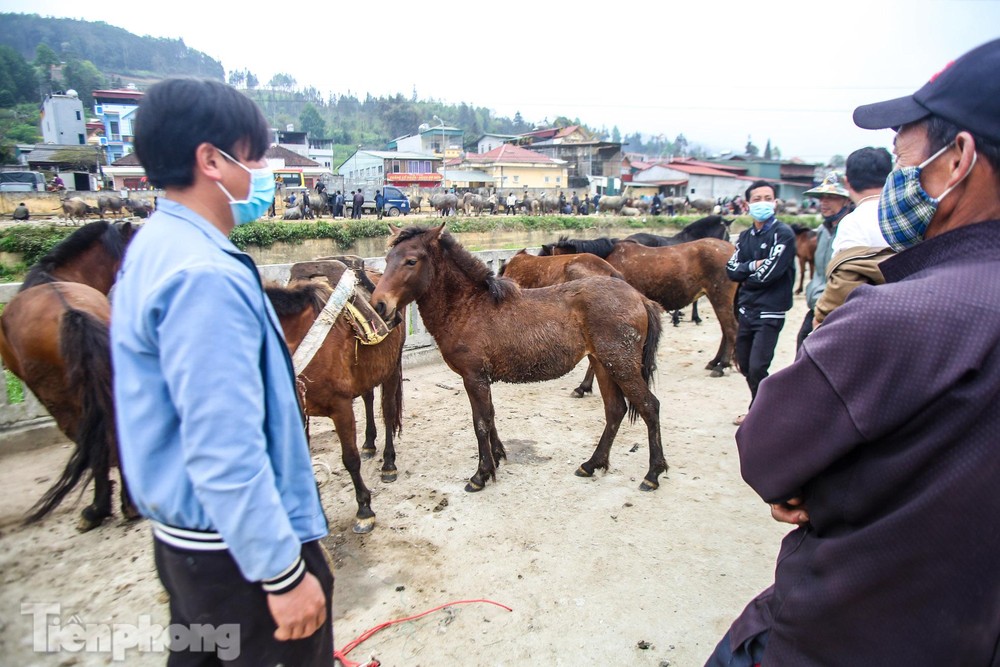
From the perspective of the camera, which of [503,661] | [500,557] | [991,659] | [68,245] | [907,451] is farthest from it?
[68,245]

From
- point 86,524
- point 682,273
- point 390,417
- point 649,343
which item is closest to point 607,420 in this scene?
point 649,343

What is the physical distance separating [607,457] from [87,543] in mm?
3892

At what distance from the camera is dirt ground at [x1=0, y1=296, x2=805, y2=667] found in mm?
2803

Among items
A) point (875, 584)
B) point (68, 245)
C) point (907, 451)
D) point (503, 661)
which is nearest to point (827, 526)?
point (875, 584)

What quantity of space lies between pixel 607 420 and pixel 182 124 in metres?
4.08

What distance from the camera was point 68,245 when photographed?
4.28 m

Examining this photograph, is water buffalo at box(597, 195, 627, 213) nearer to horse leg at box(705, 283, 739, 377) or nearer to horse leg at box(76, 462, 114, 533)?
horse leg at box(705, 283, 739, 377)

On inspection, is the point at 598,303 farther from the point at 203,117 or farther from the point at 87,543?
the point at 87,543

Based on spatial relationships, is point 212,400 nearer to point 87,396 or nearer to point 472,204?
point 87,396

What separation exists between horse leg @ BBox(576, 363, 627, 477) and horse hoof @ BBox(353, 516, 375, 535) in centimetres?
179

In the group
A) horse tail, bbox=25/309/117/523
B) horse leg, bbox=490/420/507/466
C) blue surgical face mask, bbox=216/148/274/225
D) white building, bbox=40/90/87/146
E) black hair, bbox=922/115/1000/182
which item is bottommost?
horse leg, bbox=490/420/507/466

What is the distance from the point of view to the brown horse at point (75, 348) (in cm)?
280

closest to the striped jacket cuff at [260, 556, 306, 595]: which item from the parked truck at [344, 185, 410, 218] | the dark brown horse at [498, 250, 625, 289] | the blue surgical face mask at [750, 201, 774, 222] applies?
the blue surgical face mask at [750, 201, 774, 222]

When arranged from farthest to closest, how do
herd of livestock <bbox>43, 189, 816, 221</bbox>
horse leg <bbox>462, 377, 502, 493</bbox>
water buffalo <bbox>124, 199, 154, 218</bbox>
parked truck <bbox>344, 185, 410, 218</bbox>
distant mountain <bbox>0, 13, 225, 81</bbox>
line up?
distant mountain <bbox>0, 13, 225, 81</bbox> → parked truck <bbox>344, 185, 410, 218</bbox> → water buffalo <bbox>124, 199, 154, 218</bbox> → herd of livestock <bbox>43, 189, 816, 221</bbox> → horse leg <bbox>462, 377, 502, 493</bbox>
